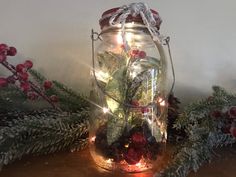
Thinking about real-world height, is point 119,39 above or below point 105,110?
above

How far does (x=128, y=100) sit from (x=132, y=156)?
0.32 ft

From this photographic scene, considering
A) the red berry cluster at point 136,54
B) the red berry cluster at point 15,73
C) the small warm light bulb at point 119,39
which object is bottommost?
the red berry cluster at point 15,73

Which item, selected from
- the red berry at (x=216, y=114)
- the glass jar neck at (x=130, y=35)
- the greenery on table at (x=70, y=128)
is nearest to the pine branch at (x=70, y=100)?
the greenery on table at (x=70, y=128)

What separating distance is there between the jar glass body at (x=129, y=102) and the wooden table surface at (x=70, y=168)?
0.02m

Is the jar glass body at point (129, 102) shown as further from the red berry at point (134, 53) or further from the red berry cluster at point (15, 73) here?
the red berry cluster at point (15, 73)

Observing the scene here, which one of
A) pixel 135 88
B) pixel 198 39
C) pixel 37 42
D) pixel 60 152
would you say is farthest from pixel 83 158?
pixel 198 39

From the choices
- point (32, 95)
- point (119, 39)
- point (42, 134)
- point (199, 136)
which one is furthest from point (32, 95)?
point (199, 136)

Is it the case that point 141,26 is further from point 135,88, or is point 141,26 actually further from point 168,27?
point 168,27

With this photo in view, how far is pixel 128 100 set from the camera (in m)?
0.66

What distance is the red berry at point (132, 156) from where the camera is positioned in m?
0.64

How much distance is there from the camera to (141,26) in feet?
2.30

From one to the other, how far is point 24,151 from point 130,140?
0.19 m

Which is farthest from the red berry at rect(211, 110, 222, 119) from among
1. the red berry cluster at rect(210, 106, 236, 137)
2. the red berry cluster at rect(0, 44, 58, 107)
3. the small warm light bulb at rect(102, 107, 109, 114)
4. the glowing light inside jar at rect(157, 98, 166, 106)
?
the red berry cluster at rect(0, 44, 58, 107)

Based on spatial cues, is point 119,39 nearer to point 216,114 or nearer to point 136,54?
point 136,54
